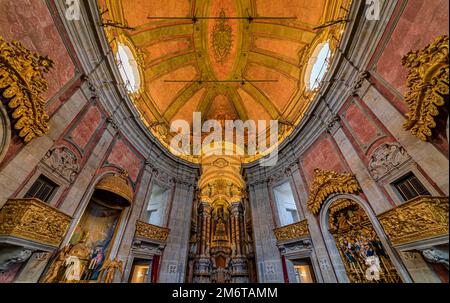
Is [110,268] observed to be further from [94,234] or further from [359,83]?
[359,83]

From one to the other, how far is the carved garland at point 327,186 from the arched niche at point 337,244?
0.19m

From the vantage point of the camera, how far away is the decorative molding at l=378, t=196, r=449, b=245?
2.55 meters

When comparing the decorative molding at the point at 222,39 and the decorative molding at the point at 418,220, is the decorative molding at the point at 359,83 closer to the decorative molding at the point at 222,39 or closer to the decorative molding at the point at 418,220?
the decorative molding at the point at 418,220

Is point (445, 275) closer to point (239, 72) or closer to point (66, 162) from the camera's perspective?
point (66, 162)

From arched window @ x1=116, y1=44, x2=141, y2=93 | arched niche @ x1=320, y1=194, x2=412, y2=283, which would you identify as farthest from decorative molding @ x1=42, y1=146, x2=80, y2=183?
arched niche @ x1=320, y1=194, x2=412, y2=283

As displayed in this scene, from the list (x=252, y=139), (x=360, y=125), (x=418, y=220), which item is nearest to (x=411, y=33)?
(x=360, y=125)

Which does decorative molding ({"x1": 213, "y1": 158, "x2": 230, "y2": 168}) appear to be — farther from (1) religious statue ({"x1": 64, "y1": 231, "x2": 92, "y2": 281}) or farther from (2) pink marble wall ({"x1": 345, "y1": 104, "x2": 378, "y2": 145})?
(1) religious statue ({"x1": 64, "y1": 231, "x2": 92, "y2": 281})

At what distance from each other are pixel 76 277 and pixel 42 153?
147 inches

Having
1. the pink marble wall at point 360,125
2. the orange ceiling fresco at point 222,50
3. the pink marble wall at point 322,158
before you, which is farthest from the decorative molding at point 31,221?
the pink marble wall at point 360,125

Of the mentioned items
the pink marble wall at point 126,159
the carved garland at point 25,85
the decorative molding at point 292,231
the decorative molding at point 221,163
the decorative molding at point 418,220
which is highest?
the decorative molding at point 221,163

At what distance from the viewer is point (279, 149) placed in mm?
9562

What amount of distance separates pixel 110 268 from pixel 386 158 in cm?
915

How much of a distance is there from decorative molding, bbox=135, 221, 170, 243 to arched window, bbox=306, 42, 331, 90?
34.0 ft

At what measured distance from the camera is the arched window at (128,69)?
7.92 meters
